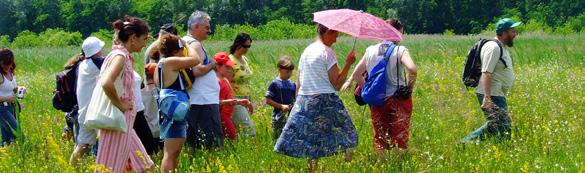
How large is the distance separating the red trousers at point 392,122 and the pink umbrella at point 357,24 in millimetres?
577

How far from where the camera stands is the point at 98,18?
9075 cm

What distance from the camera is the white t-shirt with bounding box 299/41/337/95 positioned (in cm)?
566

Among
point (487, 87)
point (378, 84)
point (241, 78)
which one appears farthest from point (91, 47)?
point (487, 87)

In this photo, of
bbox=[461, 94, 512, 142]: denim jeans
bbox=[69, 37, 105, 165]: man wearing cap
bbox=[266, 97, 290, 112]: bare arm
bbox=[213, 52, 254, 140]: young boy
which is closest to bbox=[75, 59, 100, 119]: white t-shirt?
bbox=[69, 37, 105, 165]: man wearing cap

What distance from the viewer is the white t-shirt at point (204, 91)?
6090 millimetres

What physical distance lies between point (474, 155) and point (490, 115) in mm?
729

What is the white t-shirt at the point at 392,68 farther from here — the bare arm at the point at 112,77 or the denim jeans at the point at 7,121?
the denim jeans at the point at 7,121

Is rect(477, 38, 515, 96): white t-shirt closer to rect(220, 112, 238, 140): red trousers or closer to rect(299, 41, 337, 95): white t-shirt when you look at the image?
rect(299, 41, 337, 95): white t-shirt

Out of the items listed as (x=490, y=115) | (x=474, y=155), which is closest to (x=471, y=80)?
(x=490, y=115)

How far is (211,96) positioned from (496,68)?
8.21 feet

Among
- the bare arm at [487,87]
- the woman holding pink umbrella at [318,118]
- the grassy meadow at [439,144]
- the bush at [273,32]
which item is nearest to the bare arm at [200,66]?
the grassy meadow at [439,144]

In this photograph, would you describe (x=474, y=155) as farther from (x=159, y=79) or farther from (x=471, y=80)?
(x=159, y=79)

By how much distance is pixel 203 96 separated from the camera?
6.10 meters

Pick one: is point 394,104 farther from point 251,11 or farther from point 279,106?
point 251,11
